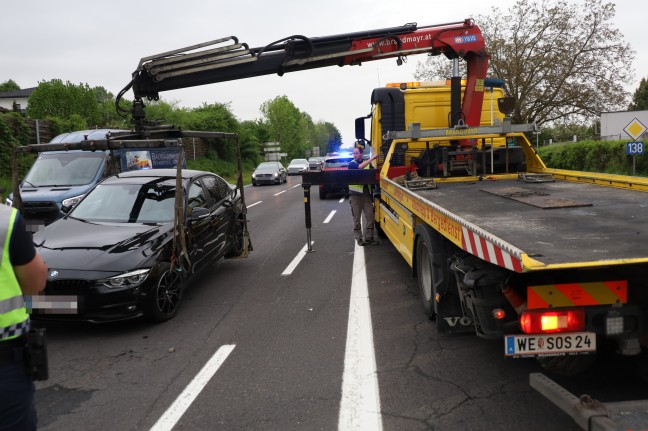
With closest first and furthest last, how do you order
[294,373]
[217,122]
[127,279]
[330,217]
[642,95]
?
1. [294,373]
2. [127,279]
3. [330,217]
4. [217,122]
5. [642,95]

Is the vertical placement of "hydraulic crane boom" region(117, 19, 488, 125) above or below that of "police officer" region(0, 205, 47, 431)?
above

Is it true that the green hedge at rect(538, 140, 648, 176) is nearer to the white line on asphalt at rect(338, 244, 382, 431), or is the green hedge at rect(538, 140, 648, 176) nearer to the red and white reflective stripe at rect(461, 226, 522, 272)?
the white line on asphalt at rect(338, 244, 382, 431)

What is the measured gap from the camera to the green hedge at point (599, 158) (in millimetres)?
18989

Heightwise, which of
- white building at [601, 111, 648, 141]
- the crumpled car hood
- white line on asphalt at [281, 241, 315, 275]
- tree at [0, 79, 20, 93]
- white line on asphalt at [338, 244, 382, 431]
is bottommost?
white line on asphalt at [338, 244, 382, 431]

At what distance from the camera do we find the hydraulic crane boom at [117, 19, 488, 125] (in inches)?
371

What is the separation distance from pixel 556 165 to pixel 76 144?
23.3 meters

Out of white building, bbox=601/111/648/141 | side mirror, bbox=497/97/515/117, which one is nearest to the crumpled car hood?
side mirror, bbox=497/97/515/117

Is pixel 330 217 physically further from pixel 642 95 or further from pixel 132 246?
pixel 642 95

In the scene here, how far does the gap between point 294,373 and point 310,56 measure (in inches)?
270

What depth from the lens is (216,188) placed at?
26.7ft

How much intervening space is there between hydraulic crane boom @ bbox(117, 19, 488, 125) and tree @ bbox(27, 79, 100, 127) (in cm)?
2455

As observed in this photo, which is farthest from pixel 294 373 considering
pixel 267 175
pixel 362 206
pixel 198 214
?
pixel 267 175

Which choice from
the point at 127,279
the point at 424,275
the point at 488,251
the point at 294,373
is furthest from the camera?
the point at 424,275

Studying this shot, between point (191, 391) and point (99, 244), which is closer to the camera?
point (191, 391)
